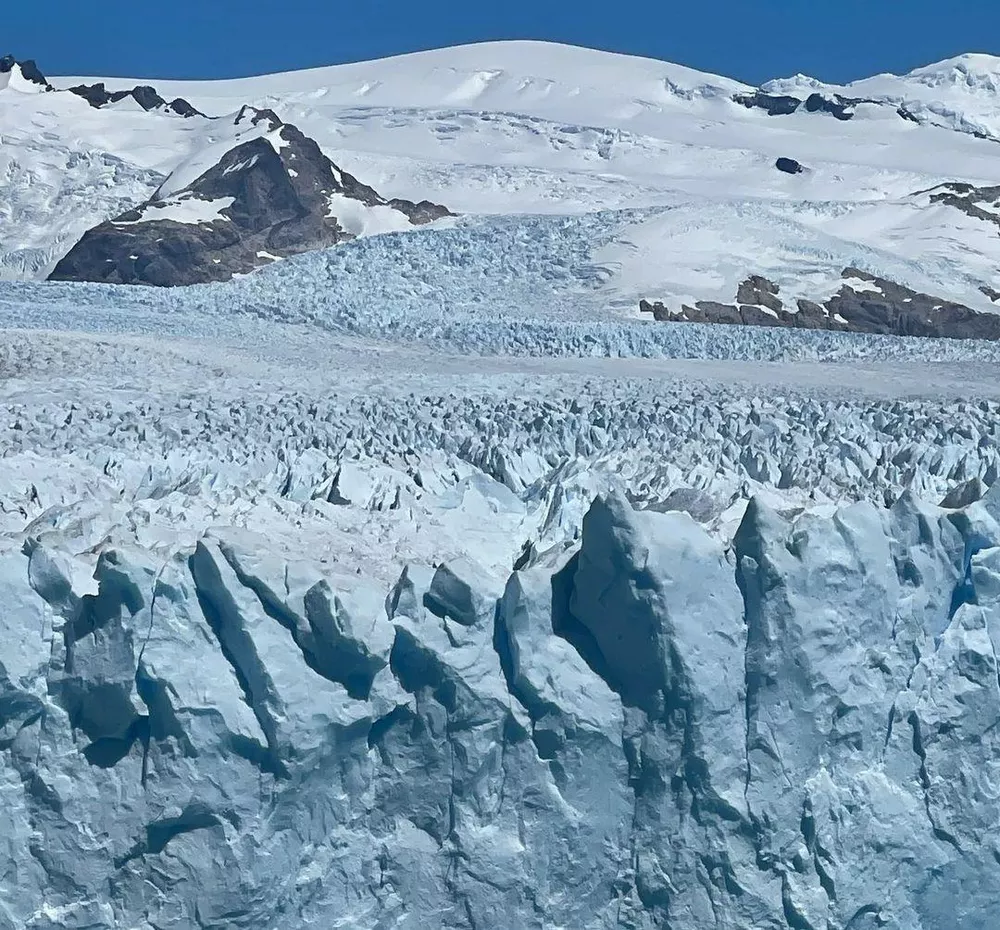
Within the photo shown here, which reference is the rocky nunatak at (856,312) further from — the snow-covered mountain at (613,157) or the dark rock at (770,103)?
the dark rock at (770,103)

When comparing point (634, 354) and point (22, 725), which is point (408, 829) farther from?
point (634, 354)

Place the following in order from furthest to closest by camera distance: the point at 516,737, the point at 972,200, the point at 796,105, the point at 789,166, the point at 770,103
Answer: the point at 796,105 < the point at 770,103 < the point at 789,166 < the point at 972,200 < the point at 516,737

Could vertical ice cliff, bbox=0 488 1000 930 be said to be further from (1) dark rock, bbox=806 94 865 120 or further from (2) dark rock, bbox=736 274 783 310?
(1) dark rock, bbox=806 94 865 120

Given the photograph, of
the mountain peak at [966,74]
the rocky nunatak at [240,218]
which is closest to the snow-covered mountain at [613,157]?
the rocky nunatak at [240,218]

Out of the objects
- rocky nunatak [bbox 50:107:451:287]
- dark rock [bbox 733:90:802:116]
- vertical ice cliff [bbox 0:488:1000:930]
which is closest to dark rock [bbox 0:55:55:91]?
rocky nunatak [bbox 50:107:451:287]

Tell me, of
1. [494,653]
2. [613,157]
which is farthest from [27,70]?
[494,653]

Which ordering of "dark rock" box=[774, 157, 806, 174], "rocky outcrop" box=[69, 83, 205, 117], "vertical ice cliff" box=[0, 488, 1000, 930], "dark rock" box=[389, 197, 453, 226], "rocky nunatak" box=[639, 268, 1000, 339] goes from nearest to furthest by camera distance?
1. "vertical ice cliff" box=[0, 488, 1000, 930]
2. "rocky nunatak" box=[639, 268, 1000, 339]
3. "dark rock" box=[389, 197, 453, 226]
4. "dark rock" box=[774, 157, 806, 174]
5. "rocky outcrop" box=[69, 83, 205, 117]

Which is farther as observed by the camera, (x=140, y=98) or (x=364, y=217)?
(x=140, y=98)

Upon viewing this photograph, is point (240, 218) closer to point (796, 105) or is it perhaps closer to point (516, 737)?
point (516, 737)
